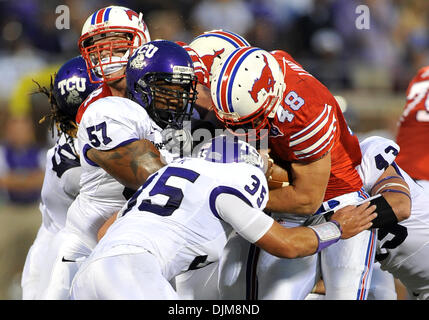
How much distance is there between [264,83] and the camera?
3.93 meters

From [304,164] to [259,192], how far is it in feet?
2.10

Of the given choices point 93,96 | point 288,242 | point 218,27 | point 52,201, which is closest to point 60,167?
point 52,201

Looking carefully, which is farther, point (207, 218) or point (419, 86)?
point (419, 86)

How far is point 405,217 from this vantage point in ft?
14.1

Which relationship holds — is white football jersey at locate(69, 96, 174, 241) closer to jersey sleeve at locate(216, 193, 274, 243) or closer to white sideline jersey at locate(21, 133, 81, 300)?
white sideline jersey at locate(21, 133, 81, 300)

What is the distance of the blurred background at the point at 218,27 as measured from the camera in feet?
25.9

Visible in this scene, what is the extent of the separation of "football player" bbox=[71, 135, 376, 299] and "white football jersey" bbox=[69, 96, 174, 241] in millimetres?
461

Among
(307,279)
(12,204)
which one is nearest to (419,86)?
(307,279)

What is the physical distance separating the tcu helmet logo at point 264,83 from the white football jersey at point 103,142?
0.64 m

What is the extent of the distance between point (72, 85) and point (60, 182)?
70cm

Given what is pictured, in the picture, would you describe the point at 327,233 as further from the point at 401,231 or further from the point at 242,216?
the point at 401,231

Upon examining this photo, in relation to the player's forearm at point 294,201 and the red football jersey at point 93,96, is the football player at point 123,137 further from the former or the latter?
the player's forearm at point 294,201

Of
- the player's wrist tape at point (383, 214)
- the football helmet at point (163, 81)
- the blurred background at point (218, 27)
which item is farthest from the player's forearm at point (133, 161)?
the blurred background at point (218, 27)

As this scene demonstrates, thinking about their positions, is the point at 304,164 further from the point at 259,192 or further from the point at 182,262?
the point at 182,262
